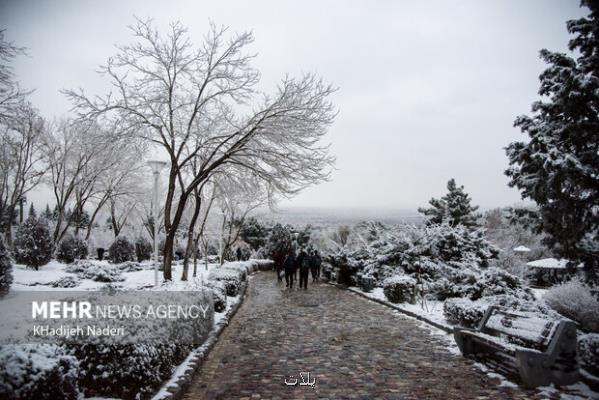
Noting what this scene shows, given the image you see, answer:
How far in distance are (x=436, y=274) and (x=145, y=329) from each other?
40.1 ft

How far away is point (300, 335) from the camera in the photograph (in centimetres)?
848

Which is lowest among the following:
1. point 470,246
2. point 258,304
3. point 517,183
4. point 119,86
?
point 258,304

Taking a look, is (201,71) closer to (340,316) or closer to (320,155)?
(320,155)

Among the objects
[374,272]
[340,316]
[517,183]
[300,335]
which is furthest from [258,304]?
[517,183]

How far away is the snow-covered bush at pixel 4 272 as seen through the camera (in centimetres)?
1073

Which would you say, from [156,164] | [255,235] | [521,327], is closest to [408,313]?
[521,327]

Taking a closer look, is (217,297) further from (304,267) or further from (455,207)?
(455,207)

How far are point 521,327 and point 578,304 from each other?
674cm

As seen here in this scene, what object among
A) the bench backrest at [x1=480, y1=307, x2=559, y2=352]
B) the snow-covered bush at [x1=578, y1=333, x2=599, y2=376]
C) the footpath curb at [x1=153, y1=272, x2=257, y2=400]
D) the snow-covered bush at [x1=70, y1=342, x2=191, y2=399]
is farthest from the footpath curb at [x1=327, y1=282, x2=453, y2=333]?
the snow-covered bush at [x1=70, y1=342, x2=191, y2=399]

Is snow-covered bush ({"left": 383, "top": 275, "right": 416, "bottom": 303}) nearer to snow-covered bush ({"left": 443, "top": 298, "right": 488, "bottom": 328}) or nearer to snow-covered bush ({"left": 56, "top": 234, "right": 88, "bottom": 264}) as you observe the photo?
snow-covered bush ({"left": 443, "top": 298, "right": 488, "bottom": 328})

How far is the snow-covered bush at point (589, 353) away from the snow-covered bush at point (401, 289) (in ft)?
22.2

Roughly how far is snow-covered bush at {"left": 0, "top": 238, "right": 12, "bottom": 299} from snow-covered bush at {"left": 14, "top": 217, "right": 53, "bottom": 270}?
7.89m

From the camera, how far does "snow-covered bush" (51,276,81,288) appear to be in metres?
14.3

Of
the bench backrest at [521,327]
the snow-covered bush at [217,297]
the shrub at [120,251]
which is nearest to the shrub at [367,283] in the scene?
the snow-covered bush at [217,297]
